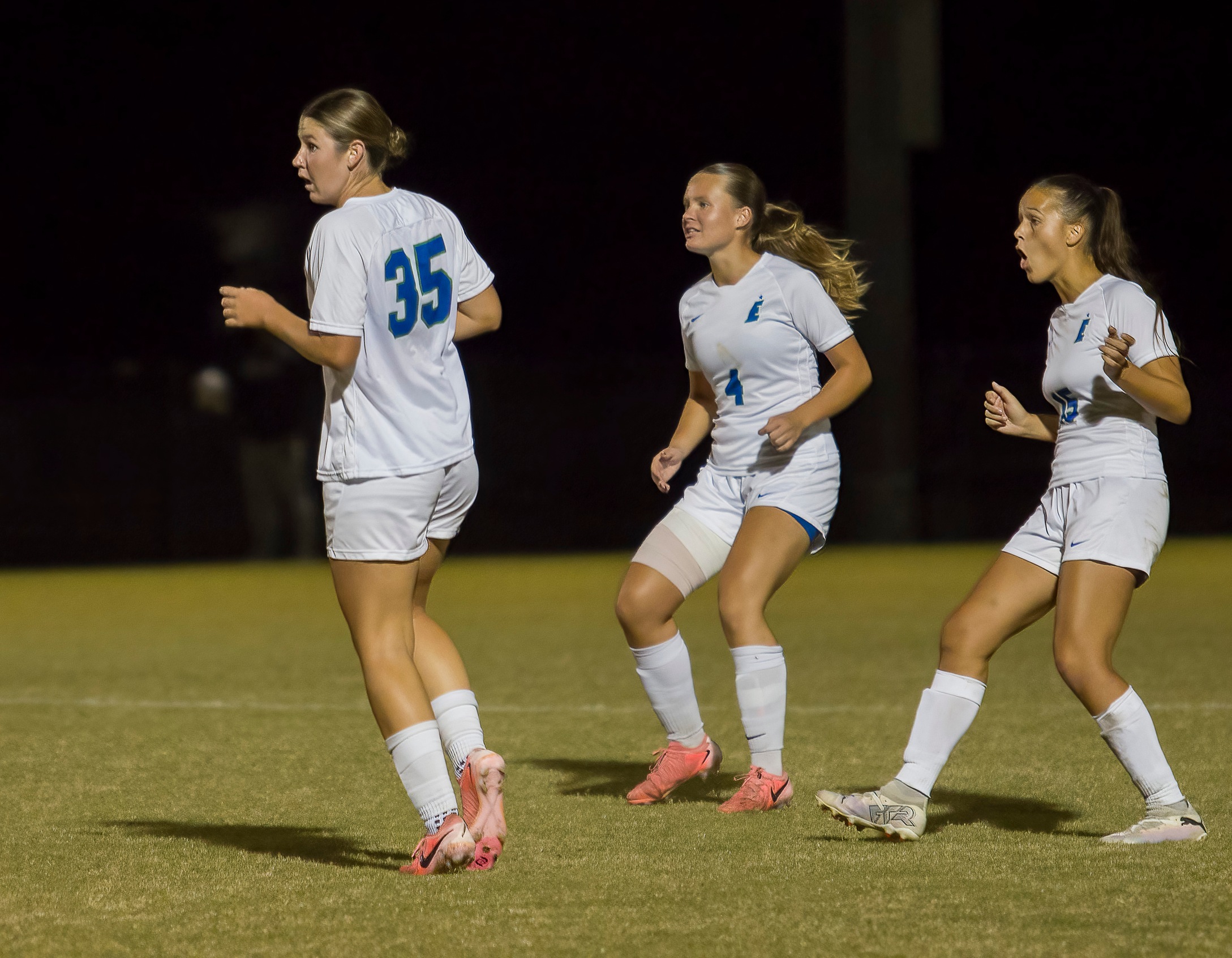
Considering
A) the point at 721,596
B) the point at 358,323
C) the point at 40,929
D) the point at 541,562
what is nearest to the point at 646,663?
the point at 721,596

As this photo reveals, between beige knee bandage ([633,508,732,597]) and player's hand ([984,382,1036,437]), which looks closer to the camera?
player's hand ([984,382,1036,437])

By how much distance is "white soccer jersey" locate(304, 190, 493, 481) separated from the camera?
359 cm

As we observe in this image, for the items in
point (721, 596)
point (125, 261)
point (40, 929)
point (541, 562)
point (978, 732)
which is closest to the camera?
point (40, 929)

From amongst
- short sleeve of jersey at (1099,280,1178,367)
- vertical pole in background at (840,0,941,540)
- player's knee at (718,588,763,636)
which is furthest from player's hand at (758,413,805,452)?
vertical pole in background at (840,0,941,540)

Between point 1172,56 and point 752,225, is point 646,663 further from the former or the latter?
point 1172,56

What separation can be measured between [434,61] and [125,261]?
4.76m

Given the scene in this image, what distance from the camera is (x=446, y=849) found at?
3623 millimetres

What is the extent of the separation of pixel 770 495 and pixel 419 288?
1430 millimetres

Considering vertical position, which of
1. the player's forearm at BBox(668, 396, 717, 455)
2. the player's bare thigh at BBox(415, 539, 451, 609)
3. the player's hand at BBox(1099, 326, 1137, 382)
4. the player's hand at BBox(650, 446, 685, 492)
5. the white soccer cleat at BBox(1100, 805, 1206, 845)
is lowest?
the white soccer cleat at BBox(1100, 805, 1206, 845)

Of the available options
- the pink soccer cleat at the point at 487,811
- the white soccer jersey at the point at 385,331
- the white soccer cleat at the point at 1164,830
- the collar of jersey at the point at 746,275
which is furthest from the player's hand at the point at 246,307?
the white soccer cleat at the point at 1164,830

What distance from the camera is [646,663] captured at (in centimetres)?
484

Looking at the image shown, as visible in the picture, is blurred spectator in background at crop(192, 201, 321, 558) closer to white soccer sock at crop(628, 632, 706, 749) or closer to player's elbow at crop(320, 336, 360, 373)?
white soccer sock at crop(628, 632, 706, 749)

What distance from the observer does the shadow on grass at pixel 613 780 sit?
4.88m

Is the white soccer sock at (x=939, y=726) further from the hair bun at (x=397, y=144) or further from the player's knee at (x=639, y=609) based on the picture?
the hair bun at (x=397, y=144)
